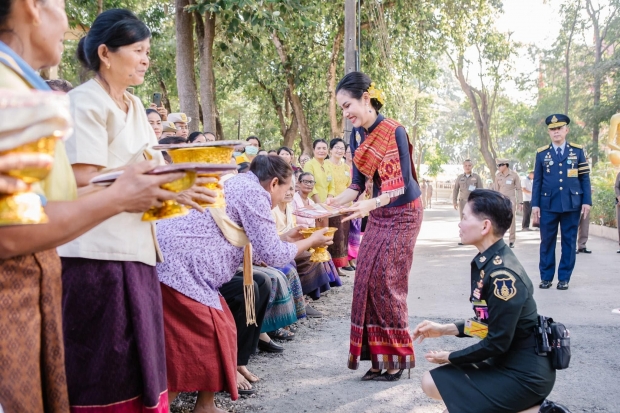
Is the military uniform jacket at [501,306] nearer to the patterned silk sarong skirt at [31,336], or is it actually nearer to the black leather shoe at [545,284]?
the patterned silk sarong skirt at [31,336]

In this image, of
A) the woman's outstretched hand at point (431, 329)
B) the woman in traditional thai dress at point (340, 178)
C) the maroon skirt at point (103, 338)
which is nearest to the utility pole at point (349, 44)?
the woman in traditional thai dress at point (340, 178)

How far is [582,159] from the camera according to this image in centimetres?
799

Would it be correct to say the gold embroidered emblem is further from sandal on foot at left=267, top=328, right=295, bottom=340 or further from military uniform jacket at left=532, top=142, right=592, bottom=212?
military uniform jacket at left=532, top=142, right=592, bottom=212

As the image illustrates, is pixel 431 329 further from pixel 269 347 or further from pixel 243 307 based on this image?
pixel 269 347

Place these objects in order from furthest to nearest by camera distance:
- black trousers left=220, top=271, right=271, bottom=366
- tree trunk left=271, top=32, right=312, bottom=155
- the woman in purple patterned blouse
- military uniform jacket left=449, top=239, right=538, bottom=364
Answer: tree trunk left=271, top=32, right=312, bottom=155 < black trousers left=220, top=271, right=271, bottom=366 < the woman in purple patterned blouse < military uniform jacket left=449, top=239, right=538, bottom=364

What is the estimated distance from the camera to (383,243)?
4.32 meters

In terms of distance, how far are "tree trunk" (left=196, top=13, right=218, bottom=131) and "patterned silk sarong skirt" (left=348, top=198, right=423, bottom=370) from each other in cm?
632

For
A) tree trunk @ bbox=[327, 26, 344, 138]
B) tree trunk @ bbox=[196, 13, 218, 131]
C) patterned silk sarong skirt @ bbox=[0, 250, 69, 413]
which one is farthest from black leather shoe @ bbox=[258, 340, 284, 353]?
tree trunk @ bbox=[327, 26, 344, 138]

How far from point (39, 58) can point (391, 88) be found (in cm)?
1435

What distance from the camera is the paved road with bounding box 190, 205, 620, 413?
3.97 m

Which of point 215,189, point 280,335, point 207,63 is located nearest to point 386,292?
point 280,335

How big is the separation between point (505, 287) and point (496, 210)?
430 mm

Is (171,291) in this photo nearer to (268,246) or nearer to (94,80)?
(268,246)

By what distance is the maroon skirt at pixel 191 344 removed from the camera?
338 cm
